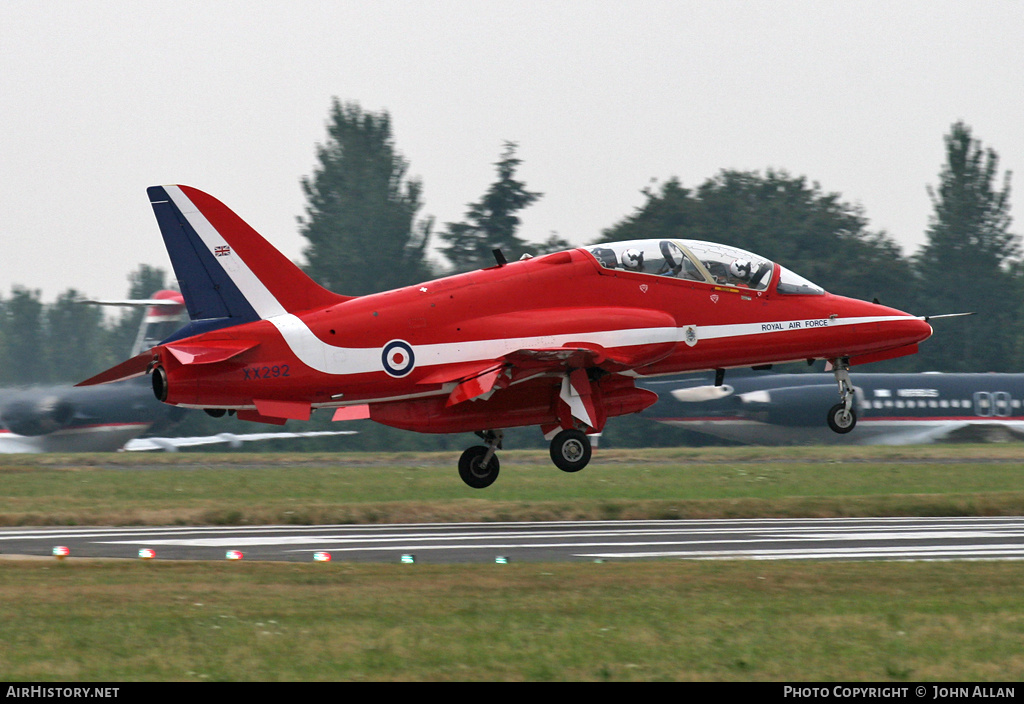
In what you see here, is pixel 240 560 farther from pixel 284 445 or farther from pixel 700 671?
pixel 284 445

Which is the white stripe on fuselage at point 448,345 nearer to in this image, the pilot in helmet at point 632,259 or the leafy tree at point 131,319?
the pilot in helmet at point 632,259

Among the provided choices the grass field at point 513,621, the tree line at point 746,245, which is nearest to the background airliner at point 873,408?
the tree line at point 746,245

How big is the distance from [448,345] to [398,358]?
0.88 m

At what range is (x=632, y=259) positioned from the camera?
21000mm

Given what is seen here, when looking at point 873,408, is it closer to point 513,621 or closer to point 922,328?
point 922,328

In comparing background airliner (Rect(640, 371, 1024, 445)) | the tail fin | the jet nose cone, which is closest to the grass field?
the tail fin

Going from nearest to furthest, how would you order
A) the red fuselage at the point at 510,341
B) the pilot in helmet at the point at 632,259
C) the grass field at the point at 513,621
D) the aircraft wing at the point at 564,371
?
the grass field at the point at 513,621 < the aircraft wing at the point at 564,371 < the red fuselage at the point at 510,341 < the pilot in helmet at the point at 632,259

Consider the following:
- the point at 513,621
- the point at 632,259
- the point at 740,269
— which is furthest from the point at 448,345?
the point at 513,621

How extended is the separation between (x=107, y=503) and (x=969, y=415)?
3612 centimetres

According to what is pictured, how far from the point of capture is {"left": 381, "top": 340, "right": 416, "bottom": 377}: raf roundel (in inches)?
791

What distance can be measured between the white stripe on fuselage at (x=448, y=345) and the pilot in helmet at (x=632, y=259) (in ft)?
3.91

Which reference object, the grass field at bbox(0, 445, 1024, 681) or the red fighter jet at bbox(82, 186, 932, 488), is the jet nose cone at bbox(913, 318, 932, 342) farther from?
the grass field at bbox(0, 445, 1024, 681)

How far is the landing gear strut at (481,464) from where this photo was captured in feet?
70.7

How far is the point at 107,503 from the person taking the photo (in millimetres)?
24875
